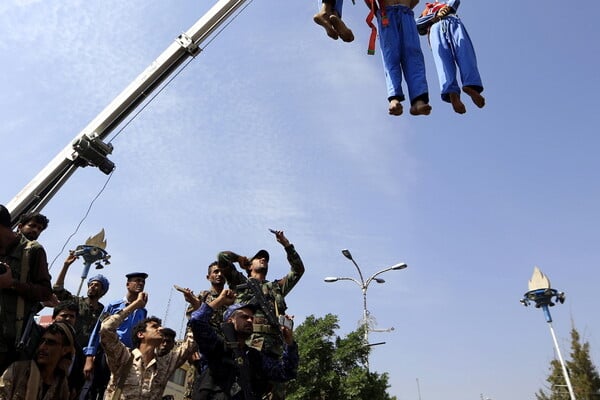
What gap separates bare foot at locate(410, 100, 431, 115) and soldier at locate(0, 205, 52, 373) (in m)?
3.35

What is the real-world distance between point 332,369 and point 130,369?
552 inches

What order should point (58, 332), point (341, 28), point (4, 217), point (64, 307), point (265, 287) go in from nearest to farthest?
point (58, 332) < point (4, 217) < point (341, 28) < point (64, 307) < point (265, 287)

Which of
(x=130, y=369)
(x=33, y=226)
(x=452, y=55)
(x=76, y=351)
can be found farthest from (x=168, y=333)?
(x=452, y=55)

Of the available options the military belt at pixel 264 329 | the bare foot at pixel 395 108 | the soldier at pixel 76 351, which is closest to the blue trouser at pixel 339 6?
the bare foot at pixel 395 108

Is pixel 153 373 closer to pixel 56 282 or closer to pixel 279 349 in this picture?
pixel 279 349

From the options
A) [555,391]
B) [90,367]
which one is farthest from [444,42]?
A: [555,391]

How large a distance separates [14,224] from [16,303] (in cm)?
259

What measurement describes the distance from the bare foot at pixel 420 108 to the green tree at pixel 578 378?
28.8m

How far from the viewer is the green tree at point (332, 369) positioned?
16.3 meters

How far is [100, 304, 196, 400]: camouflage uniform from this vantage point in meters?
4.07

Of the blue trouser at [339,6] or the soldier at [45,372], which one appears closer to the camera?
the soldier at [45,372]

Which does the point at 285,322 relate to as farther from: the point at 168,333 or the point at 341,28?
the point at 341,28

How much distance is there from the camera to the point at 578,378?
26.8m

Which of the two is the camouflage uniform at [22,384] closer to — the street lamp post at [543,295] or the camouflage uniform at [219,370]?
the camouflage uniform at [219,370]
